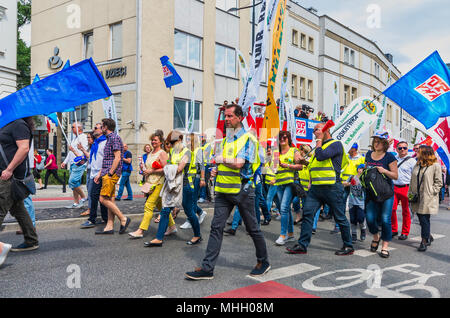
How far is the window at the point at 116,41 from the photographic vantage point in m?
19.4

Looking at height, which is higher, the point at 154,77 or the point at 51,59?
the point at 51,59

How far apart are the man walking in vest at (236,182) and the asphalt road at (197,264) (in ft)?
1.21

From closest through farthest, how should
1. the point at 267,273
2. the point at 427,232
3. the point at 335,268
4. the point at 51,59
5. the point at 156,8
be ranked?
the point at 267,273 < the point at 335,268 < the point at 427,232 < the point at 156,8 < the point at 51,59

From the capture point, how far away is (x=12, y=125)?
4.89 m

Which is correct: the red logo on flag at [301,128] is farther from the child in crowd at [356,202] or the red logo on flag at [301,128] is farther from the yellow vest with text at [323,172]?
the yellow vest with text at [323,172]

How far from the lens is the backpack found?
5820 mm

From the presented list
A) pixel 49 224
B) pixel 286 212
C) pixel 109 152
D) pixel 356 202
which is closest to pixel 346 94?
pixel 356 202

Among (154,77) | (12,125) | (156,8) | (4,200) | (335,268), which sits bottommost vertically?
(335,268)

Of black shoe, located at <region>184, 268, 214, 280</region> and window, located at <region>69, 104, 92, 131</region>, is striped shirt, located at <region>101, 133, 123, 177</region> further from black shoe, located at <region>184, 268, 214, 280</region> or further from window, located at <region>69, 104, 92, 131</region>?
window, located at <region>69, 104, 92, 131</region>

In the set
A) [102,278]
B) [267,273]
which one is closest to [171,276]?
[102,278]

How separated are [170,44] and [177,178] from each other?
14.3m

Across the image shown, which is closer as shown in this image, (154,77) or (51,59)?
(154,77)
